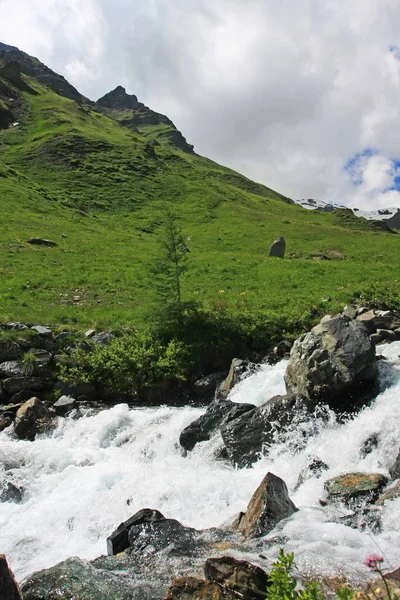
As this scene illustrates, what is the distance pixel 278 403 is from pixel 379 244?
52164 millimetres

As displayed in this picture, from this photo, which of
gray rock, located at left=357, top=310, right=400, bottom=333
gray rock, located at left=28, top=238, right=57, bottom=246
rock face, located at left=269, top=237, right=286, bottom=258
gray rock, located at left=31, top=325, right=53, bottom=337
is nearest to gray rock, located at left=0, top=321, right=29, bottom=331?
gray rock, located at left=31, top=325, right=53, bottom=337

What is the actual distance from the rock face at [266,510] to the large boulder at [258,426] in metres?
2.92

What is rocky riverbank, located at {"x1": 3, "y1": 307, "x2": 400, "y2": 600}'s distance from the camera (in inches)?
284

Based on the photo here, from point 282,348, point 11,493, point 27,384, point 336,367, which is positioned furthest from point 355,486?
point 27,384

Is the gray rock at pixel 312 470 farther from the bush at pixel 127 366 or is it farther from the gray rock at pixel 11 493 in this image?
the bush at pixel 127 366

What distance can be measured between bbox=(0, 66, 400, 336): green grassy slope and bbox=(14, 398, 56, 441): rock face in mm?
7780

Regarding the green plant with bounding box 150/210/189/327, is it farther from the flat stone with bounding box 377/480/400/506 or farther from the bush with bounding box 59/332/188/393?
the flat stone with bounding box 377/480/400/506

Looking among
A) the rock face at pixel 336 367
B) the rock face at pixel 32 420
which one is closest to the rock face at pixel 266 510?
the rock face at pixel 336 367

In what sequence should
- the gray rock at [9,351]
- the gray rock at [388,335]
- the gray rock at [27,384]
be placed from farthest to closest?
the gray rock at [388,335], the gray rock at [9,351], the gray rock at [27,384]

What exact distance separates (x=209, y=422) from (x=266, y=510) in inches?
229

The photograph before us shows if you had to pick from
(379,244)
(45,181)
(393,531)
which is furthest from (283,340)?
(45,181)

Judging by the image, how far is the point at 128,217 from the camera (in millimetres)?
68938

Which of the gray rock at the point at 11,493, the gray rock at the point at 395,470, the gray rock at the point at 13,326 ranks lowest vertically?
the gray rock at the point at 11,493

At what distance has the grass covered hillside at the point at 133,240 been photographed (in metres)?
26.6
